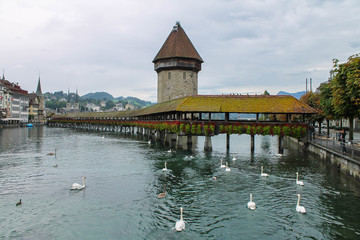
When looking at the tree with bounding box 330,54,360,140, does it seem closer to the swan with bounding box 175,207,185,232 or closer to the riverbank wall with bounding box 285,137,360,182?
the riverbank wall with bounding box 285,137,360,182

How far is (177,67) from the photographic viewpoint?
2452 inches

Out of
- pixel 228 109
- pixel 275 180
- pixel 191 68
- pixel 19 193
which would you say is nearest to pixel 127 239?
pixel 19 193

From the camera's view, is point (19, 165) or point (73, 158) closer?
point (19, 165)

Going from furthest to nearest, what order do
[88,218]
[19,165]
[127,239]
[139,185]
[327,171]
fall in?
[19,165]
[327,171]
[139,185]
[88,218]
[127,239]

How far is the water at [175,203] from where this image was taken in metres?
10.9

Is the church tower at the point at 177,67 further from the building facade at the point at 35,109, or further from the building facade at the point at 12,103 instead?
the building facade at the point at 35,109

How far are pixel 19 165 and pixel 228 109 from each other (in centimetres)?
2000

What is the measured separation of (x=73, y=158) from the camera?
2805 cm

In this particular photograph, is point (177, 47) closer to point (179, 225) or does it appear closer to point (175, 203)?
point (175, 203)

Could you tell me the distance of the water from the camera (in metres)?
10.9

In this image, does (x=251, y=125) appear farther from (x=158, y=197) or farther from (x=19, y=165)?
(x=19, y=165)

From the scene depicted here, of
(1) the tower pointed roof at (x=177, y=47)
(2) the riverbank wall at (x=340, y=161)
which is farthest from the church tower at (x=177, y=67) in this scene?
(2) the riverbank wall at (x=340, y=161)

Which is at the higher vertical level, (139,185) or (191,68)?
(191,68)

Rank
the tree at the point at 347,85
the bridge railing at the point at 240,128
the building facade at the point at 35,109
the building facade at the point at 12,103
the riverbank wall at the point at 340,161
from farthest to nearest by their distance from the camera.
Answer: the building facade at the point at 35,109 → the building facade at the point at 12,103 → the bridge railing at the point at 240,128 → the tree at the point at 347,85 → the riverbank wall at the point at 340,161
